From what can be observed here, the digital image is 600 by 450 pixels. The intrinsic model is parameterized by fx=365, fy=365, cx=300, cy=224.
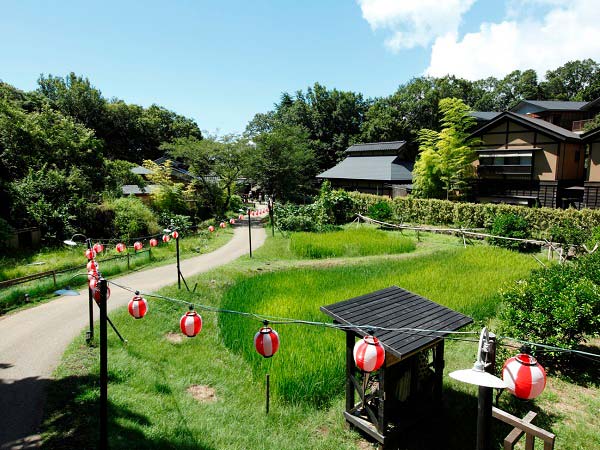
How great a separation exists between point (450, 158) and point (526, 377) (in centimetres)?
2240

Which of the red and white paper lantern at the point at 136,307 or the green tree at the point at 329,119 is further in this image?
the green tree at the point at 329,119

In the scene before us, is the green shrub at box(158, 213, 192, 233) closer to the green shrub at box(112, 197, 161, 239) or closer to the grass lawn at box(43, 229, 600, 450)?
the green shrub at box(112, 197, 161, 239)

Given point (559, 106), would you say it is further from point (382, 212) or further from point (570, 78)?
point (570, 78)

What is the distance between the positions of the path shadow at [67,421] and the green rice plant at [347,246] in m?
10.4

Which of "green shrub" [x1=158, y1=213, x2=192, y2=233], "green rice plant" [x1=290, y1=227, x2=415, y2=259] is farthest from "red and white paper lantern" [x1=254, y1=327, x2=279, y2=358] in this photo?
"green shrub" [x1=158, y1=213, x2=192, y2=233]

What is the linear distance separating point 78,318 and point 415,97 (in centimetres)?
4102

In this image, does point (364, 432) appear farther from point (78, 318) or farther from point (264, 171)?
point (264, 171)

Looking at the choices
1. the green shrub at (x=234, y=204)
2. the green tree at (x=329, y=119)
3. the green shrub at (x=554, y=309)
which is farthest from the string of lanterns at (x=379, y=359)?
the green tree at (x=329, y=119)

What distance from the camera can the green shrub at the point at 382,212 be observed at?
2220 centimetres

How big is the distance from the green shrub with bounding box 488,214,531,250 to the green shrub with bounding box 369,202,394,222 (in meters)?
6.87

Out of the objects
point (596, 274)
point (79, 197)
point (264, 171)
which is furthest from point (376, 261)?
point (264, 171)

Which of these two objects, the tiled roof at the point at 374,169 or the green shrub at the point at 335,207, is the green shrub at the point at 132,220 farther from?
the tiled roof at the point at 374,169

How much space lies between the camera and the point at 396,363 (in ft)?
17.3

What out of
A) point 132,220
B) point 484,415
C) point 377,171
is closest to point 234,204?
point 377,171
